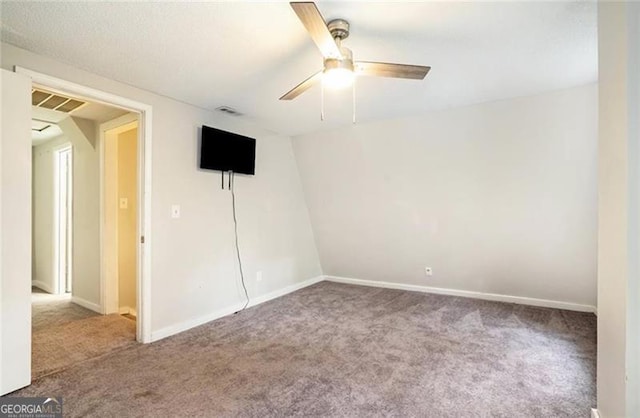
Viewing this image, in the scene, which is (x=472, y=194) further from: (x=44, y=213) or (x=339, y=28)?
(x=44, y=213)

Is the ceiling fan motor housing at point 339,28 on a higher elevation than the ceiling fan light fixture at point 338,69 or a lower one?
higher

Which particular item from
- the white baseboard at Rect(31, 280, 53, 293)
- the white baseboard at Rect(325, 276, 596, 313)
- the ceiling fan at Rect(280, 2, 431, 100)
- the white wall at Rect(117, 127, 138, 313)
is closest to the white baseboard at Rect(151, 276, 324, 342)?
the white baseboard at Rect(325, 276, 596, 313)

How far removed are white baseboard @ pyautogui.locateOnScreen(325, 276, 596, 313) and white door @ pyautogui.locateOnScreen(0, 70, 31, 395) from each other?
152 inches

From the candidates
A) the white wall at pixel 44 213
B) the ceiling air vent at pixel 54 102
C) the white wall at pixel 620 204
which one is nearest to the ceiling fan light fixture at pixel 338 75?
the white wall at pixel 620 204

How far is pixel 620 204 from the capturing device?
4.16 feet

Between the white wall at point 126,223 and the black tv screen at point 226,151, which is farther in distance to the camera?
the white wall at point 126,223

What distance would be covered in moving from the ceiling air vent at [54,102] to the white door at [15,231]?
40.8 inches

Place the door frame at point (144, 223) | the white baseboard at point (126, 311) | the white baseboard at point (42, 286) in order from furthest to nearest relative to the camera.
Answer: the white baseboard at point (42, 286), the white baseboard at point (126, 311), the door frame at point (144, 223)

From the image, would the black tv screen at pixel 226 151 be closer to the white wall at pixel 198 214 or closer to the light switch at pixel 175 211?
the white wall at pixel 198 214

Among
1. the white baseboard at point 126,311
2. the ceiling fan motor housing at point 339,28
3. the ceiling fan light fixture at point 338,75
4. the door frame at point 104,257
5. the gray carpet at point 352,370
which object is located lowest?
the white baseboard at point 126,311

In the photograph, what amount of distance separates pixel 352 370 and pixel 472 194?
237 centimetres

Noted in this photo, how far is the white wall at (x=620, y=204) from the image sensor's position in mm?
1206

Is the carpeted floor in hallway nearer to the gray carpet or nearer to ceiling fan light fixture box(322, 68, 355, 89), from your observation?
the gray carpet

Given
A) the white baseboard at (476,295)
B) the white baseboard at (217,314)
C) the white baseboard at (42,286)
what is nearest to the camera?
the white baseboard at (217,314)
